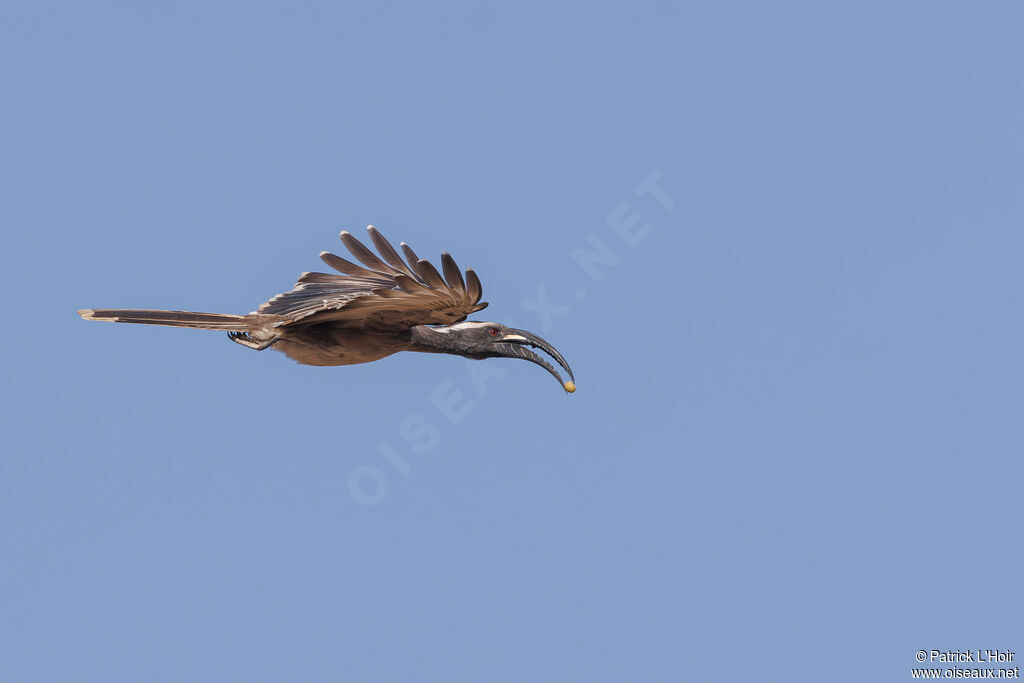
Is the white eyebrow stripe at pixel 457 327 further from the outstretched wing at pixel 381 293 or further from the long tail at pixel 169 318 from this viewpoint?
the long tail at pixel 169 318

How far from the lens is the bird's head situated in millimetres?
16109

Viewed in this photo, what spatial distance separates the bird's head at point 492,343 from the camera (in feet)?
52.9

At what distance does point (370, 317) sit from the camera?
15039 millimetres

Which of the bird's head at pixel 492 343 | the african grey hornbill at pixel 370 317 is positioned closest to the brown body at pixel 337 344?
the african grey hornbill at pixel 370 317

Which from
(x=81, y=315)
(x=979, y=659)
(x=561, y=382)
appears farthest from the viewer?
(x=561, y=382)

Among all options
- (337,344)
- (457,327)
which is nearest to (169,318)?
(337,344)

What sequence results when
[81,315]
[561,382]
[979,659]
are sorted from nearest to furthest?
1. [81,315]
2. [979,659]
3. [561,382]

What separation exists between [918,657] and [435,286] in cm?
837

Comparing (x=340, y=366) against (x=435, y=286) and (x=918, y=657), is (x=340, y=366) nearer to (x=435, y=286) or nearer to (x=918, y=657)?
(x=435, y=286)

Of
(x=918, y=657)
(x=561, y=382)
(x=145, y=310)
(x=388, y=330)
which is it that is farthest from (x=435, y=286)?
(x=918, y=657)

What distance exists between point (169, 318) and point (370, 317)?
2.54m

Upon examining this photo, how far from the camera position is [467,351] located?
16.3 meters

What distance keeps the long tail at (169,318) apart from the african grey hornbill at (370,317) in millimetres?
12

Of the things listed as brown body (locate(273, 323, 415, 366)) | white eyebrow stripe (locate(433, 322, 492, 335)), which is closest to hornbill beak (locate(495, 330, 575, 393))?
white eyebrow stripe (locate(433, 322, 492, 335))
